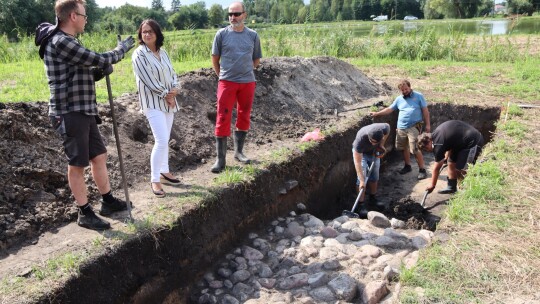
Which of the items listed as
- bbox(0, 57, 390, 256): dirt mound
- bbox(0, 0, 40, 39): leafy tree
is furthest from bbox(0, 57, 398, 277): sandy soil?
bbox(0, 0, 40, 39): leafy tree

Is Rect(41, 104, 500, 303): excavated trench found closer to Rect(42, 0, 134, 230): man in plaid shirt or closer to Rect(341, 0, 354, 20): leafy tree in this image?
Rect(42, 0, 134, 230): man in plaid shirt

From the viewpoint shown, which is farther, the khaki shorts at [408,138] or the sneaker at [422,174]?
the sneaker at [422,174]

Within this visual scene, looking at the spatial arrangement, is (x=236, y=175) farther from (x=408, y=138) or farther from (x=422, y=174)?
(x=422, y=174)

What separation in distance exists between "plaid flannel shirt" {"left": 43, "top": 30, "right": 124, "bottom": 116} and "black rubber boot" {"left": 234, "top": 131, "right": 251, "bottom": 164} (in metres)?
2.23

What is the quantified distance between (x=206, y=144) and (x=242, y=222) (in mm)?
1665

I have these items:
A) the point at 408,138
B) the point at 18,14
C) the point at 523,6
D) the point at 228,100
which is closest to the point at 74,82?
the point at 228,100

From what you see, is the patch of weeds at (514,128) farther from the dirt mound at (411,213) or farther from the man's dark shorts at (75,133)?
the man's dark shorts at (75,133)

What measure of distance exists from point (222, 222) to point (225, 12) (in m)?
49.4

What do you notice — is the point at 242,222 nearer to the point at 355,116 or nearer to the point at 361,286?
the point at 361,286

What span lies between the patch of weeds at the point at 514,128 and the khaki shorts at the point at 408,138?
4.24 ft

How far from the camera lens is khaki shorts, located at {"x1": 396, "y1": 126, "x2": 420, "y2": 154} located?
300 inches

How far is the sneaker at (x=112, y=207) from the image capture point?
4457 millimetres

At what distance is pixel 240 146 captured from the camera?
19.5 ft

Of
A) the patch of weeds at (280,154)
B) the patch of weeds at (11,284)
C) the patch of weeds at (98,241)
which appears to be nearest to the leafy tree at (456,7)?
the patch of weeds at (280,154)
